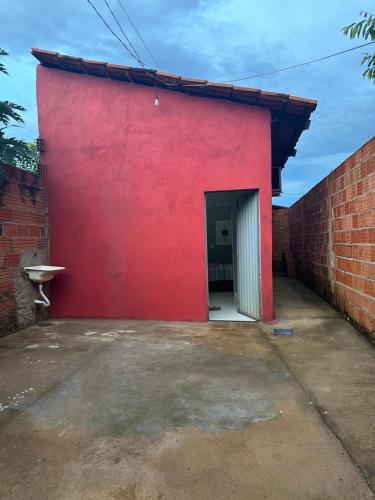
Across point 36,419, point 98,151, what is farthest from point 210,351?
point 98,151

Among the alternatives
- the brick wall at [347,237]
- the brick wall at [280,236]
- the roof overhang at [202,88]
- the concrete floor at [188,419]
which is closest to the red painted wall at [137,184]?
the roof overhang at [202,88]

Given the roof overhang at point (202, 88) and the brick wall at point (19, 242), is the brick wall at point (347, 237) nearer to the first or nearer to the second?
the roof overhang at point (202, 88)

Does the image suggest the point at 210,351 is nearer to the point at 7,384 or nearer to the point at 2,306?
the point at 7,384

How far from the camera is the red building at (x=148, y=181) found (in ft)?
19.4

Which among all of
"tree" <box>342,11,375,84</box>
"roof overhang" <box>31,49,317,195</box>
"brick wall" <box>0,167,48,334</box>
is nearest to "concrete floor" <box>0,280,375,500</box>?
"brick wall" <box>0,167,48,334</box>

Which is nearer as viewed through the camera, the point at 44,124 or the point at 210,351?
the point at 210,351

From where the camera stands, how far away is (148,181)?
248 inches

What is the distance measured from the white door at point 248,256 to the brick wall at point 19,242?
3.80 meters

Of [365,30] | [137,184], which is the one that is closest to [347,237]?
[365,30]

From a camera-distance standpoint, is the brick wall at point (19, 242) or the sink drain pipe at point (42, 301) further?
the sink drain pipe at point (42, 301)

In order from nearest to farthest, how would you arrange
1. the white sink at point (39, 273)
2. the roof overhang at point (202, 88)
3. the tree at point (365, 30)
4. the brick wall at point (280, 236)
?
1. the tree at point (365, 30)
2. the roof overhang at point (202, 88)
3. the white sink at point (39, 273)
4. the brick wall at point (280, 236)

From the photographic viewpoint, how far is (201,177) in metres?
6.06

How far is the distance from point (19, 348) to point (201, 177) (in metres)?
3.93

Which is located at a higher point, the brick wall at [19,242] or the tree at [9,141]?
the tree at [9,141]
